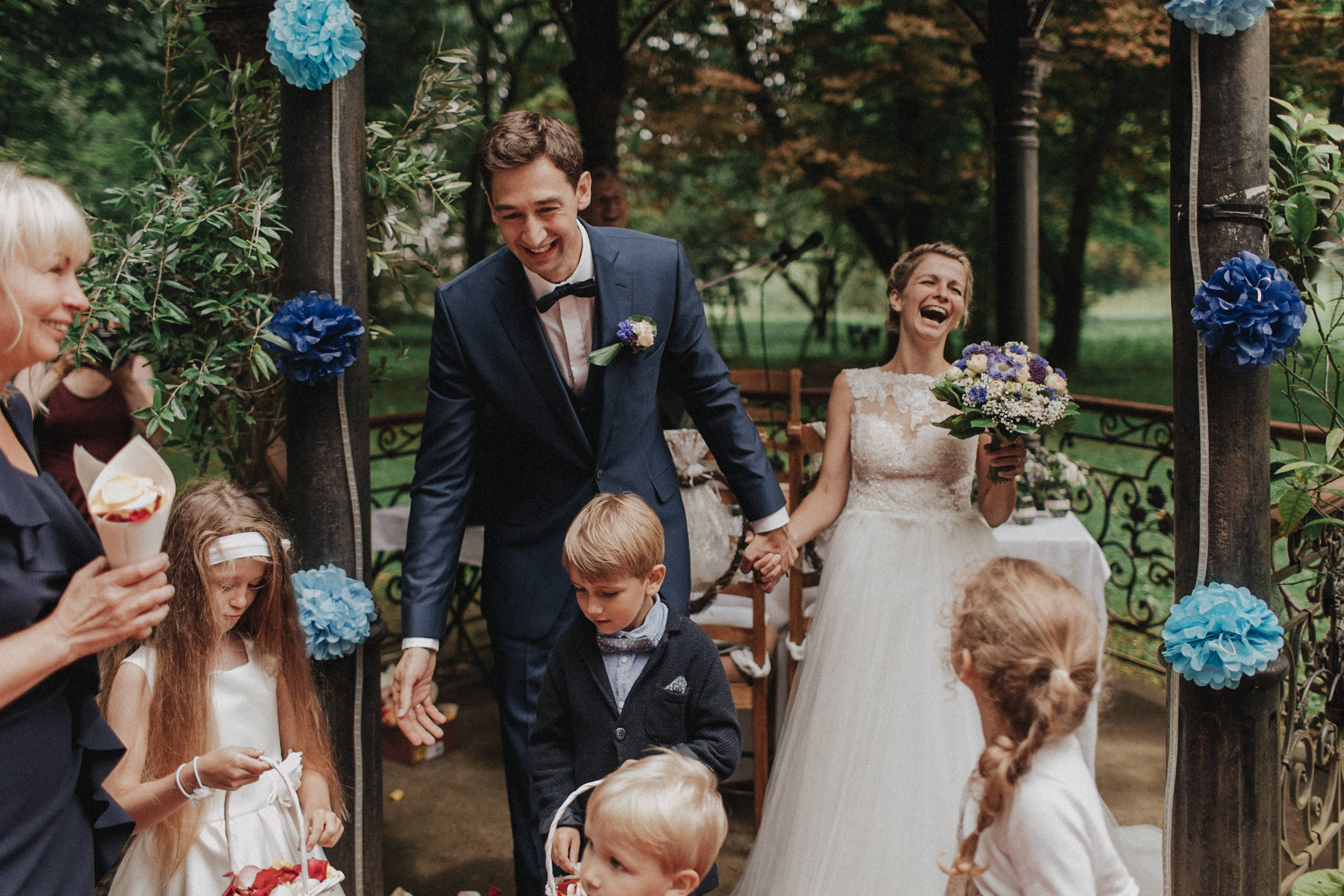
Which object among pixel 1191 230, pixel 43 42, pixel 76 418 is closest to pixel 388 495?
pixel 43 42

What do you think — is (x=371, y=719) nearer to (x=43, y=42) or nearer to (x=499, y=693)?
(x=499, y=693)

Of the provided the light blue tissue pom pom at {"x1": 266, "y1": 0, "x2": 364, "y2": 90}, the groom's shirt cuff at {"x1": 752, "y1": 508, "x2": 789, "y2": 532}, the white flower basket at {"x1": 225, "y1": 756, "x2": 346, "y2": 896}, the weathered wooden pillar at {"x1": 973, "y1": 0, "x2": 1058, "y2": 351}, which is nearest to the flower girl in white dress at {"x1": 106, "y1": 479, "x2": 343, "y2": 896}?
the white flower basket at {"x1": 225, "y1": 756, "x2": 346, "y2": 896}

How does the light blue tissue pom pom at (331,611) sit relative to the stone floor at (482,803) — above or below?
above

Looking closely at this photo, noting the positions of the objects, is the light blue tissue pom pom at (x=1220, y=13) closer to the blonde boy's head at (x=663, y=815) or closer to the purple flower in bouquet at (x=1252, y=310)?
the purple flower in bouquet at (x=1252, y=310)

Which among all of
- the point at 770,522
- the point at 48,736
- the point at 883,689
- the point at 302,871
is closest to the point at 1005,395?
the point at 770,522

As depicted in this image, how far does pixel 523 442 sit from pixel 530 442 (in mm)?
24

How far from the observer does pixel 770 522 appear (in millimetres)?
2732

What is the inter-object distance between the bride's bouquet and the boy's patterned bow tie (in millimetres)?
1085

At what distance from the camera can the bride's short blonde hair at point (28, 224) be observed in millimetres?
1345

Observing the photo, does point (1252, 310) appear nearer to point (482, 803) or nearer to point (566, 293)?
point (566, 293)

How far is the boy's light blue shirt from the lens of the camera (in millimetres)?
2109

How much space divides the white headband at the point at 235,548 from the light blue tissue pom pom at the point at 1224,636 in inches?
82.7

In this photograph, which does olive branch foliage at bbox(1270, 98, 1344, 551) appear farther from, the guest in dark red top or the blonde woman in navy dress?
the guest in dark red top

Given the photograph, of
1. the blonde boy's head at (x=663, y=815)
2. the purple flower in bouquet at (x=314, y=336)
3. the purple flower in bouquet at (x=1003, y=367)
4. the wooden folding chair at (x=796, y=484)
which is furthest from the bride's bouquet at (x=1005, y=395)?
the purple flower in bouquet at (x=314, y=336)
